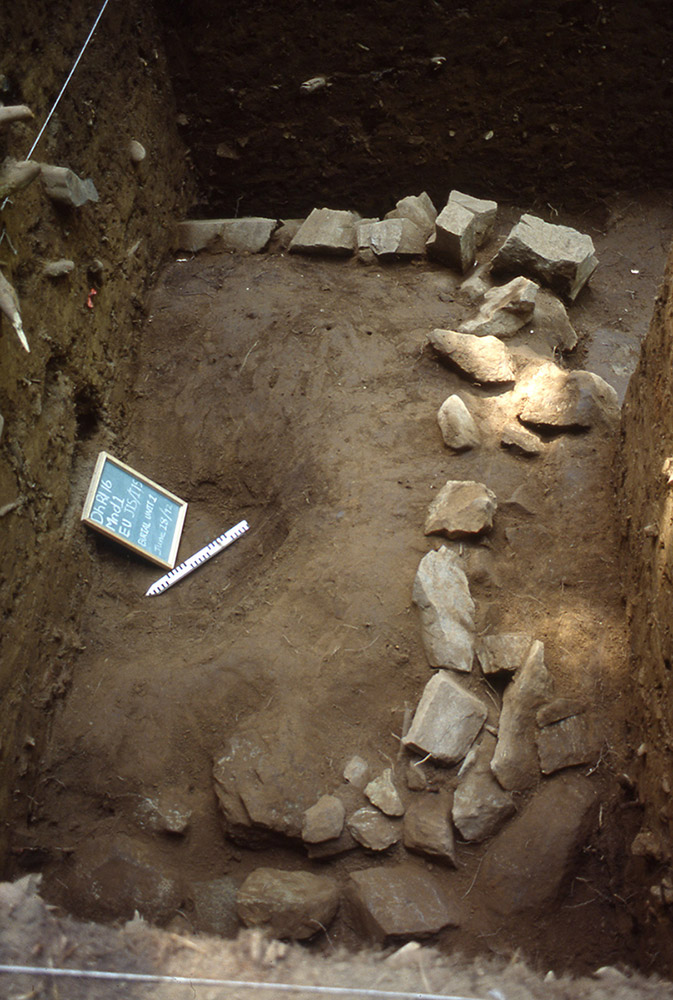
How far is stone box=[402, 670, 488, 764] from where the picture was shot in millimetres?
2607

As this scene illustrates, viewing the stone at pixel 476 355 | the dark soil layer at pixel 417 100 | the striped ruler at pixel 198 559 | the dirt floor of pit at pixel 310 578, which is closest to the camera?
the dirt floor of pit at pixel 310 578

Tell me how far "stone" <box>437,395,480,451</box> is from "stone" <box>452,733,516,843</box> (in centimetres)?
134

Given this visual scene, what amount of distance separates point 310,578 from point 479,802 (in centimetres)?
104

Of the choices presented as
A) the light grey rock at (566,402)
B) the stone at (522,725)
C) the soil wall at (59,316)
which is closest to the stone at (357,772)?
the stone at (522,725)

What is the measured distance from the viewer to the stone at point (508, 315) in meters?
4.00

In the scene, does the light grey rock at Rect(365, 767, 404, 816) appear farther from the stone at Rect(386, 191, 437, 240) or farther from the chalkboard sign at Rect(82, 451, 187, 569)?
the stone at Rect(386, 191, 437, 240)

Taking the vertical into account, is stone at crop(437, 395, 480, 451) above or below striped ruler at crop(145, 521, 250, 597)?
above

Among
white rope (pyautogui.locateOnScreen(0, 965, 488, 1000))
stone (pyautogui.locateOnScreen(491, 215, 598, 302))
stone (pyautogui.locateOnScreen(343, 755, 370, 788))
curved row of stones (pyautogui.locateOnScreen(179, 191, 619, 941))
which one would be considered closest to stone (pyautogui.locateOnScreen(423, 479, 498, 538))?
curved row of stones (pyautogui.locateOnScreen(179, 191, 619, 941))

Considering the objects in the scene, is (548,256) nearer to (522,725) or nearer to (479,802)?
(522,725)

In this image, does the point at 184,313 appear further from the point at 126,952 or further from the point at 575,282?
the point at 126,952

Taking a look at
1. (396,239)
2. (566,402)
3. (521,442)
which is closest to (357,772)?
(521,442)

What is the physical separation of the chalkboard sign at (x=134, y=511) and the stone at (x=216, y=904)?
1.34 meters

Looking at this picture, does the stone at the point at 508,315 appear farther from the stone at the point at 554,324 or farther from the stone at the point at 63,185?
the stone at the point at 63,185

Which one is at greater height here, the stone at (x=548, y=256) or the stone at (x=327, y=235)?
the stone at (x=327, y=235)
